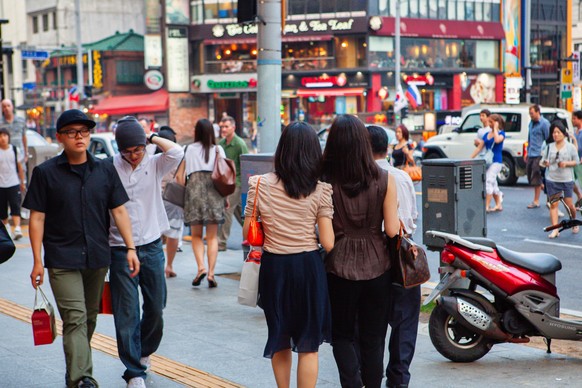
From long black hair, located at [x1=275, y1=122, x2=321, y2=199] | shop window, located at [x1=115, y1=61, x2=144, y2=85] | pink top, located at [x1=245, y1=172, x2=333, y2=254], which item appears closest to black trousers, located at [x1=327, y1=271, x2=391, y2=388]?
pink top, located at [x1=245, y1=172, x2=333, y2=254]

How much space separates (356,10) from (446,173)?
49027 millimetres

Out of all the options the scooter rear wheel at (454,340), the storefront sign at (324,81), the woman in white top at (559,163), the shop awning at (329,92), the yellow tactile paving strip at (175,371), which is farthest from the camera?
the storefront sign at (324,81)

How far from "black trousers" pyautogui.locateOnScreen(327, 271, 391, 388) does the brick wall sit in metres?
57.1

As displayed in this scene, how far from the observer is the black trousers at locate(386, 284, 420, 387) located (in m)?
5.95

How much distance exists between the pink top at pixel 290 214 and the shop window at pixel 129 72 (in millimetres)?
61335

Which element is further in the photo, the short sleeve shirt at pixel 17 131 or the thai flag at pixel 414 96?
the thai flag at pixel 414 96

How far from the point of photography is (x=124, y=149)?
20.0ft

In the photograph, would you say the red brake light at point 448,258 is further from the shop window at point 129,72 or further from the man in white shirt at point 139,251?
the shop window at point 129,72

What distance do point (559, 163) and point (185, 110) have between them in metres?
50.3

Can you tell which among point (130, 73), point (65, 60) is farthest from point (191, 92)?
point (65, 60)

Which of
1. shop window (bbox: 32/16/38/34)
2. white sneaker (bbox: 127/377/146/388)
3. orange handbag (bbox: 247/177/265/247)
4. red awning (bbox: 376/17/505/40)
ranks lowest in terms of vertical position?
white sneaker (bbox: 127/377/146/388)

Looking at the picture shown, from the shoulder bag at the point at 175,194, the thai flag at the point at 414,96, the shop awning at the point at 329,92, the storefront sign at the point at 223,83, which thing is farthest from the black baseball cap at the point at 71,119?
the storefront sign at the point at 223,83

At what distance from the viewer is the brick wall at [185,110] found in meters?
62.4

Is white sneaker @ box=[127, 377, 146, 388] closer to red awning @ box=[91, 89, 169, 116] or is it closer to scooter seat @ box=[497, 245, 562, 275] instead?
scooter seat @ box=[497, 245, 562, 275]
